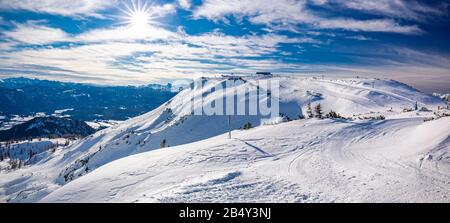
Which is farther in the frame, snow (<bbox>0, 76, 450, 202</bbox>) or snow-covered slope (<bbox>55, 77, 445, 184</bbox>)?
snow-covered slope (<bbox>55, 77, 445, 184</bbox>)

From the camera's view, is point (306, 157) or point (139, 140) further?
point (139, 140)

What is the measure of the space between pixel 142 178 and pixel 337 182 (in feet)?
25.6

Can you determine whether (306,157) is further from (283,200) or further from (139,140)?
(139,140)

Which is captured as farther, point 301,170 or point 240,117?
point 240,117

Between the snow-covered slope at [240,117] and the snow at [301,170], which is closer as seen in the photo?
the snow at [301,170]

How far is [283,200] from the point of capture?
8484 mm

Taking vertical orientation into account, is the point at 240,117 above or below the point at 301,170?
above

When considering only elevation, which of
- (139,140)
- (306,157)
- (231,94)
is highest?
(231,94)
